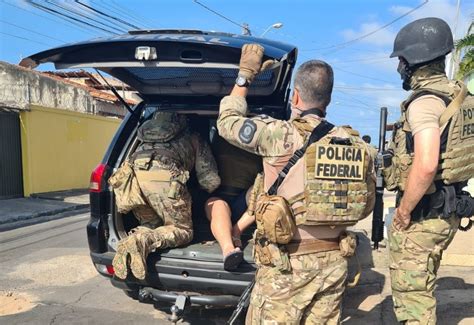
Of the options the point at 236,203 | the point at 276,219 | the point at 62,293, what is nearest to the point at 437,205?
the point at 276,219

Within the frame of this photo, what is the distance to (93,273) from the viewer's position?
5.38 meters

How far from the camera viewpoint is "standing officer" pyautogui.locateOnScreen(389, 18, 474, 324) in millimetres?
2645

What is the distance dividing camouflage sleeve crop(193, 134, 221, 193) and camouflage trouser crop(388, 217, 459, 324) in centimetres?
162

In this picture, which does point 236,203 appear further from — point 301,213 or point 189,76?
point 301,213

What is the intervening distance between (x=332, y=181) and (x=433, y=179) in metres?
0.72

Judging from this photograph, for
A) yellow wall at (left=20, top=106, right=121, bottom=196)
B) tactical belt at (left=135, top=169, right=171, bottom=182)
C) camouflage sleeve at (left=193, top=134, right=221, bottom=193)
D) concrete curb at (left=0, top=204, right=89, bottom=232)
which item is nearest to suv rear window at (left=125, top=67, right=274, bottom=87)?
camouflage sleeve at (left=193, top=134, right=221, bottom=193)

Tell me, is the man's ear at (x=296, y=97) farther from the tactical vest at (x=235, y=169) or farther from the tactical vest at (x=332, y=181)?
the tactical vest at (x=235, y=169)

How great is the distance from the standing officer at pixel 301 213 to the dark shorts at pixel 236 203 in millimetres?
1570

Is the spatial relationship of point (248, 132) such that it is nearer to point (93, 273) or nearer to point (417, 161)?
point (417, 161)

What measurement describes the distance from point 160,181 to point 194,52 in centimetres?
109

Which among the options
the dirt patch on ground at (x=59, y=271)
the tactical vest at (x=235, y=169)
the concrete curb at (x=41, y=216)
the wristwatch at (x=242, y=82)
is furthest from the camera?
the concrete curb at (x=41, y=216)

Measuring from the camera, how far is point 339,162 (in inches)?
88.6

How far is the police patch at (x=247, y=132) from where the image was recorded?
2344mm

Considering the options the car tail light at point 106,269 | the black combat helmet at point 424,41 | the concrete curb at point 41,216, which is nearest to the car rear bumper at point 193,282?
the car tail light at point 106,269
